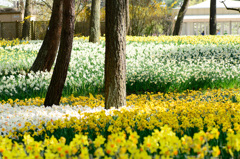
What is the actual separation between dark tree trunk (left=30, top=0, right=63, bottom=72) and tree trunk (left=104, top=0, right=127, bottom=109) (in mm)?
2425

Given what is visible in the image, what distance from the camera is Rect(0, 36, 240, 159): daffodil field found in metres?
2.09

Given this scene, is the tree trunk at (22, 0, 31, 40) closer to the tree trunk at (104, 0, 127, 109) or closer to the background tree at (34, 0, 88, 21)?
the background tree at (34, 0, 88, 21)

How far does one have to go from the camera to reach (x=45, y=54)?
7535mm

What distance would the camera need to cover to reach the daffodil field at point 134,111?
209cm

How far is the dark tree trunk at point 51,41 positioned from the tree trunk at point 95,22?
5442 mm

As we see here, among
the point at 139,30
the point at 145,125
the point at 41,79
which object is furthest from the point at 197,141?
the point at 139,30

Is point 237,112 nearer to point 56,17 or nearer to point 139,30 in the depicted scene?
point 56,17

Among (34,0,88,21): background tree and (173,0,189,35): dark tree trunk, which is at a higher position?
(34,0,88,21): background tree

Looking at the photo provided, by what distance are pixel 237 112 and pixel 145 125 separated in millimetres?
1355

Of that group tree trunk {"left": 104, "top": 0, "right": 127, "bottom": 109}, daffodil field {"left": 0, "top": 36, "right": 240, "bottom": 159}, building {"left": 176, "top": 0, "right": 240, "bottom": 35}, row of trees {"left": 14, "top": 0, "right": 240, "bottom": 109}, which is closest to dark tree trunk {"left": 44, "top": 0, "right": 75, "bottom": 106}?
row of trees {"left": 14, "top": 0, "right": 240, "bottom": 109}

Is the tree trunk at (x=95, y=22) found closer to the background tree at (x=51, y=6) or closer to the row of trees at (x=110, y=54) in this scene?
the background tree at (x=51, y=6)

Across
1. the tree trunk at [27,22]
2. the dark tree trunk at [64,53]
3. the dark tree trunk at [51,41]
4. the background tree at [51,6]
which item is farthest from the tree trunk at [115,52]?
the tree trunk at [27,22]

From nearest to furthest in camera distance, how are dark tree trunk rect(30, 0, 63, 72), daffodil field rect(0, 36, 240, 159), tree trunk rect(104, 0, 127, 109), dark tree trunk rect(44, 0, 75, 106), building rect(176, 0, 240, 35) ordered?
daffodil field rect(0, 36, 240, 159), tree trunk rect(104, 0, 127, 109), dark tree trunk rect(44, 0, 75, 106), dark tree trunk rect(30, 0, 63, 72), building rect(176, 0, 240, 35)

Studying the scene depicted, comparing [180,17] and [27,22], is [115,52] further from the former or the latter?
[27,22]
